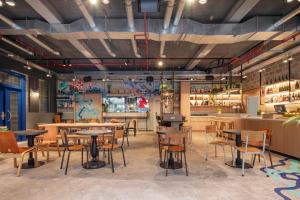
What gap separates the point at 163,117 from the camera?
23.7 ft

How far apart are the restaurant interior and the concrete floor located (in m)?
0.02

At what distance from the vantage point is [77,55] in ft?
31.0

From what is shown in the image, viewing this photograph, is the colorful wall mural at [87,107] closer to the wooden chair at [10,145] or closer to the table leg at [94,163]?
the table leg at [94,163]

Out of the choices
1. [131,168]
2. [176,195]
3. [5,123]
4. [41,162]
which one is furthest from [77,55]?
[176,195]

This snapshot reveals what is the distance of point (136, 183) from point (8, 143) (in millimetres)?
2786

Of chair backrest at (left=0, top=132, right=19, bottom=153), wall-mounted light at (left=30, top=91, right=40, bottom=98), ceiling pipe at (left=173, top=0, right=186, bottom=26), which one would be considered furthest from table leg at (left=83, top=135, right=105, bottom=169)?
Result: wall-mounted light at (left=30, top=91, right=40, bottom=98)

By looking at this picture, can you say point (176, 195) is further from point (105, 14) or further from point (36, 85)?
point (36, 85)

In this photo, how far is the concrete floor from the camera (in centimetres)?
338

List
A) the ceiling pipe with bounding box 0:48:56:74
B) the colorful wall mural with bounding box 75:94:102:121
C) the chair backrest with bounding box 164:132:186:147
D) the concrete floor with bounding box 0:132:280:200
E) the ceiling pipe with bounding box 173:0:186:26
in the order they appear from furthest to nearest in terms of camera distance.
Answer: the colorful wall mural with bounding box 75:94:102:121 < the ceiling pipe with bounding box 0:48:56:74 < the chair backrest with bounding box 164:132:186:147 < the ceiling pipe with bounding box 173:0:186:26 < the concrete floor with bounding box 0:132:280:200

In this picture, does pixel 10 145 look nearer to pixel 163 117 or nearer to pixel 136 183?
pixel 136 183

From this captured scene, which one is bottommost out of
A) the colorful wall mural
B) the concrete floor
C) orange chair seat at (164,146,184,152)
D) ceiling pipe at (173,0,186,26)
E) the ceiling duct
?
the concrete floor

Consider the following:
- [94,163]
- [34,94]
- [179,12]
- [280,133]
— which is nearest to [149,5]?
[179,12]

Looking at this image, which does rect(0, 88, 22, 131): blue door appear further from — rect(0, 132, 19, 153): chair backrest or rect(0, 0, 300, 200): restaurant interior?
rect(0, 132, 19, 153): chair backrest

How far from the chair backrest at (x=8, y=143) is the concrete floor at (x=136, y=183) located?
0.47m
